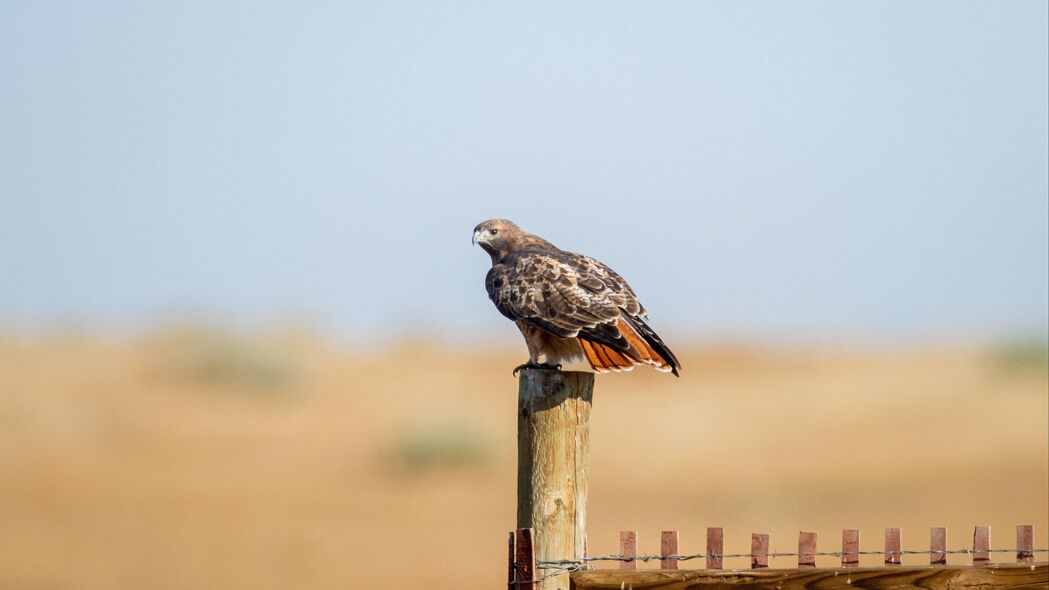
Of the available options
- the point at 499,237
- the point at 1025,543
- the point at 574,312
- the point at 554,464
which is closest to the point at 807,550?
the point at 1025,543

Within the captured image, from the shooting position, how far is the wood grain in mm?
4328

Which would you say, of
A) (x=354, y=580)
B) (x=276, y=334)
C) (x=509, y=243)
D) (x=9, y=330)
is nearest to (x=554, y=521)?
(x=509, y=243)

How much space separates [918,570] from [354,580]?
1122 centimetres

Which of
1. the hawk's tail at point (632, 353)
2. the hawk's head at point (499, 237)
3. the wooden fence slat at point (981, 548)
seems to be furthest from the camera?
the hawk's head at point (499, 237)

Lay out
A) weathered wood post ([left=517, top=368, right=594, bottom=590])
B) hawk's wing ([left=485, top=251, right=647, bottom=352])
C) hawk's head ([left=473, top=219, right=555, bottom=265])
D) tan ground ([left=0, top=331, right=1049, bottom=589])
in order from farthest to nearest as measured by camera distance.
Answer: tan ground ([left=0, top=331, right=1049, bottom=589]) → hawk's head ([left=473, top=219, right=555, bottom=265]) → hawk's wing ([left=485, top=251, right=647, bottom=352]) → weathered wood post ([left=517, top=368, right=594, bottom=590])

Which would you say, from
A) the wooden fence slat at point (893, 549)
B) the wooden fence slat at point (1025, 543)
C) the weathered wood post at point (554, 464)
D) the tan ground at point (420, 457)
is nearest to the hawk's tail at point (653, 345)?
the weathered wood post at point (554, 464)

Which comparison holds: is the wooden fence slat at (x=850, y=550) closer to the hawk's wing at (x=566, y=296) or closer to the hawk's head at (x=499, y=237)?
the hawk's wing at (x=566, y=296)

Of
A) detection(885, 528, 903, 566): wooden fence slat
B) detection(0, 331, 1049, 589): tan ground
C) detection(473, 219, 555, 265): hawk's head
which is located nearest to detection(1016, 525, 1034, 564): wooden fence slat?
detection(885, 528, 903, 566): wooden fence slat

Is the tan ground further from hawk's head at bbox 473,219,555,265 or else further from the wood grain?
the wood grain

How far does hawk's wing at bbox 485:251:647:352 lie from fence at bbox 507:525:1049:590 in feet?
7.36

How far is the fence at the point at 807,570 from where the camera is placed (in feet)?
14.3

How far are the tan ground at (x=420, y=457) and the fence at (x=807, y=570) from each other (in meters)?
10.2

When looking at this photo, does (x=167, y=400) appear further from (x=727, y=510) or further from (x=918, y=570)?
(x=918, y=570)

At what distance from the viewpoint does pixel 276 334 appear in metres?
33.7
